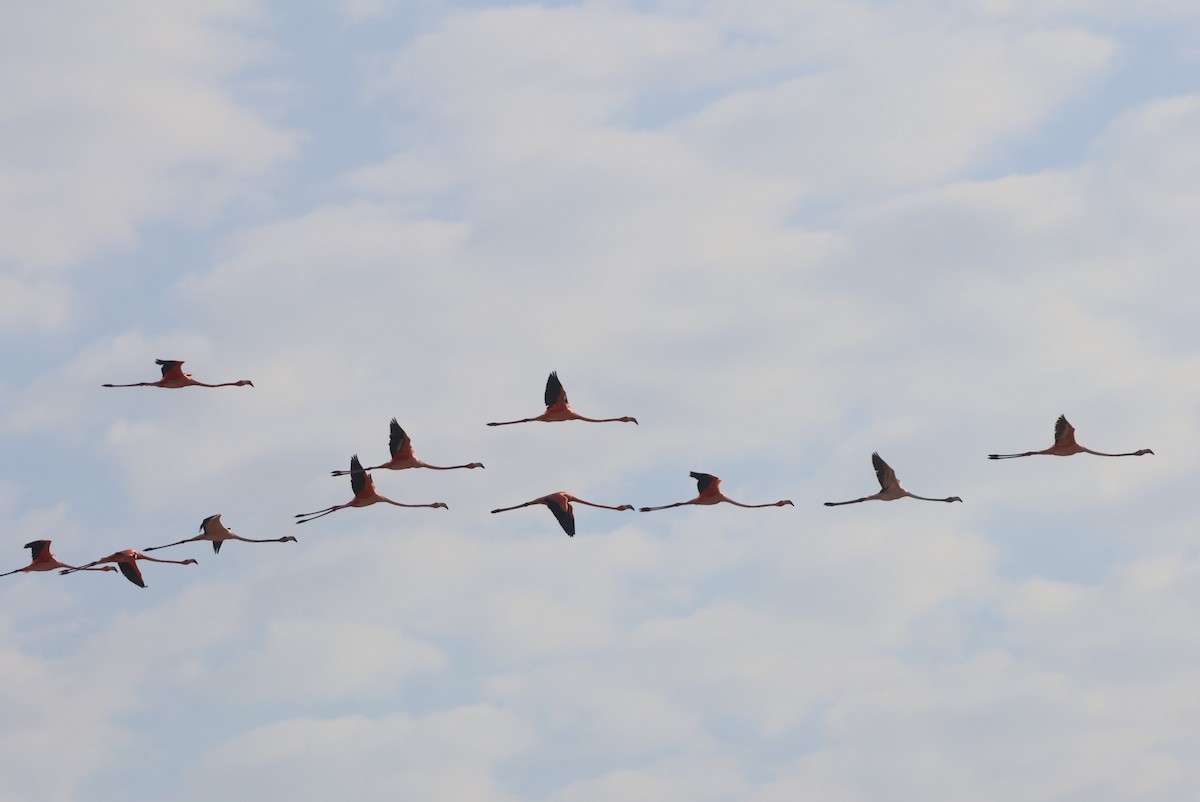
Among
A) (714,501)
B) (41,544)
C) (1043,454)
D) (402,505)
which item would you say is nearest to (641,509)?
(714,501)

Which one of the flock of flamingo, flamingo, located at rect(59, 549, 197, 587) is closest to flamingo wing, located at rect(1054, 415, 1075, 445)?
the flock of flamingo

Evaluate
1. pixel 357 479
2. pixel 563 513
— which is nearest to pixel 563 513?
pixel 563 513

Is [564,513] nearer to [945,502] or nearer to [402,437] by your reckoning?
[402,437]

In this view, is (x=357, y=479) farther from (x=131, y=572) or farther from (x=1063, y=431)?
(x=1063, y=431)

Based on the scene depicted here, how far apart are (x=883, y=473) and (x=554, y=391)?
1038 cm

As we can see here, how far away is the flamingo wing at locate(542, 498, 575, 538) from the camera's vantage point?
62.1m

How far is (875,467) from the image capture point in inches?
2709

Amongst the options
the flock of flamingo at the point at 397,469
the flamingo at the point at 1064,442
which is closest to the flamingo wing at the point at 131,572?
the flock of flamingo at the point at 397,469

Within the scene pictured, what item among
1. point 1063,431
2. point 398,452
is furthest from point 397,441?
point 1063,431

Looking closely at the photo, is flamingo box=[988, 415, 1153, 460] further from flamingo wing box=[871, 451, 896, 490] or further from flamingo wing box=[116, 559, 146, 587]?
flamingo wing box=[116, 559, 146, 587]

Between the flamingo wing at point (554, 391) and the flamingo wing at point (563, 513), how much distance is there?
5049mm

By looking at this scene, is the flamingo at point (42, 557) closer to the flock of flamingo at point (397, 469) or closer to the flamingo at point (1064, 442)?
the flock of flamingo at point (397, 469)

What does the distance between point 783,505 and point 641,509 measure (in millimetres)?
5441

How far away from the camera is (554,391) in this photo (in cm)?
6781
